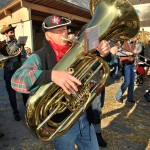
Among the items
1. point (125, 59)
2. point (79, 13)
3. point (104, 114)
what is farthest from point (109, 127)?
point (79, 13)

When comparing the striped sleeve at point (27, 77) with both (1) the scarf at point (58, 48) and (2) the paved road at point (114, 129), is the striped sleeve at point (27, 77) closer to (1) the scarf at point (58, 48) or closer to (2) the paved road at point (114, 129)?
(1) the scarf at point (58, 48)

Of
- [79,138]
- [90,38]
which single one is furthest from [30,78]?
[79,138]

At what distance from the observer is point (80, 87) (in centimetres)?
210

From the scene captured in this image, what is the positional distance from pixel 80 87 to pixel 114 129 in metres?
2.69

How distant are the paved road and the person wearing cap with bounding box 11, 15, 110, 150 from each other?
5.45 feet

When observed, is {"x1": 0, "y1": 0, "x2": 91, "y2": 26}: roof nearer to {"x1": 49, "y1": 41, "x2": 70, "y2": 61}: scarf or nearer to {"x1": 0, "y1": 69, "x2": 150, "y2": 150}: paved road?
{"x1": 0, "y1": 69, "x2": 150, "y2": 150}: paved road

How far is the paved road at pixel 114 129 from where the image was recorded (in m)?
3.92

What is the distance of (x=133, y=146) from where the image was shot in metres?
3.91

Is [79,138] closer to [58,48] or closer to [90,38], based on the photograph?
[58,48]

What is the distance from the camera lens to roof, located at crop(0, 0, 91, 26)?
10986 millimetres

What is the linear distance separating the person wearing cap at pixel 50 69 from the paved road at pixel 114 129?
166cm

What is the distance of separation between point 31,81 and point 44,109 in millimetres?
261

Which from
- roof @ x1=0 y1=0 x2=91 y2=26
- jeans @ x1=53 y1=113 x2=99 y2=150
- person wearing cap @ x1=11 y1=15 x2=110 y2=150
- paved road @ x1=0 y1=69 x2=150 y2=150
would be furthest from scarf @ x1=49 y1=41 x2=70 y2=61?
roof @ x1=0 y1=0 x2=91 y2=26

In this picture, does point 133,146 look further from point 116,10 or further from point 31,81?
point 31,81
